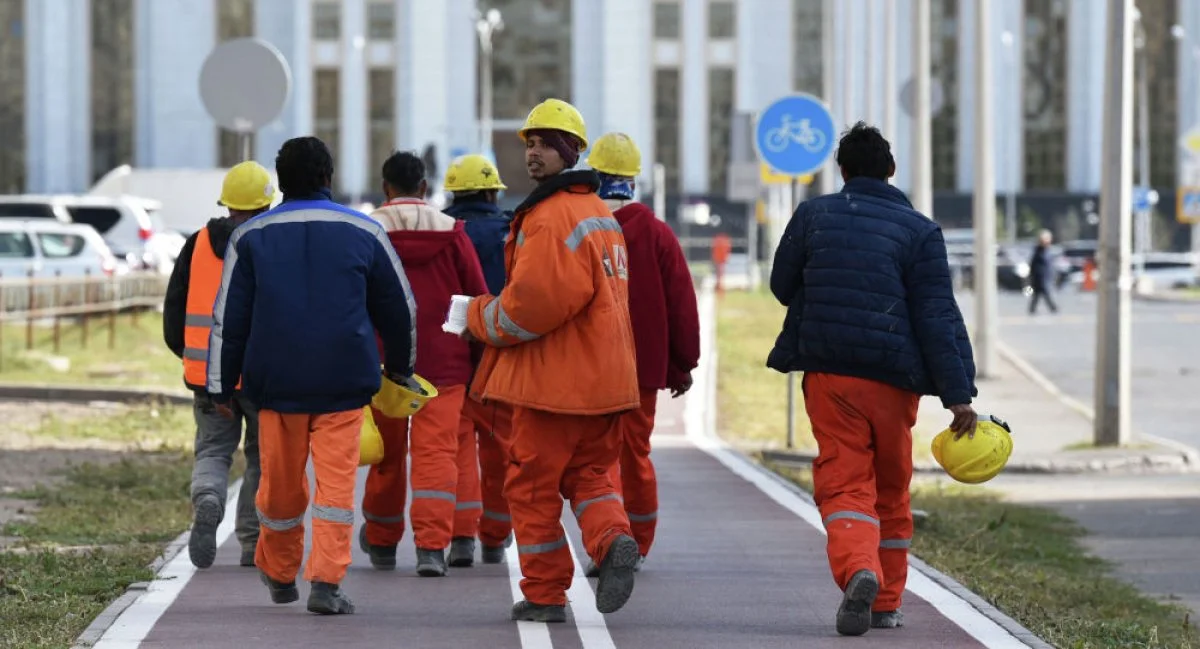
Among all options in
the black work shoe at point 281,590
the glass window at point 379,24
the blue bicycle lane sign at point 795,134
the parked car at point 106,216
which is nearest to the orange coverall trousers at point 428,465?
the black work shoe at point 281,590

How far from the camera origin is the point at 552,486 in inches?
322

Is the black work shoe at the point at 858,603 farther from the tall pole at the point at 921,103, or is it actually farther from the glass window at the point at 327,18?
the glass window at the point at 327,18

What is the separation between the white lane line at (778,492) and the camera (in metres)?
8.32

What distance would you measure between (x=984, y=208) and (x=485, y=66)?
48.8 meters

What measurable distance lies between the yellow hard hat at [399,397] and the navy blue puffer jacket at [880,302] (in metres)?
1.42

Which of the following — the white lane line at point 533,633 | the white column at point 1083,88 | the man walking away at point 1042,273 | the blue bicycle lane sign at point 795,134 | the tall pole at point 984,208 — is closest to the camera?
the white lane line at point 533,633

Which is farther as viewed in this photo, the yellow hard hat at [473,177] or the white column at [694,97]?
the white column at [694,97]

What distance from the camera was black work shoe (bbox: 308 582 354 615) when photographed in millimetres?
8359

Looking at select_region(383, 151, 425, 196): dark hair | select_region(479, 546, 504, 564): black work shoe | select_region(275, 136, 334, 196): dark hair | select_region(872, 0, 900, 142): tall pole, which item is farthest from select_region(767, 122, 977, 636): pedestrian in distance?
select_region(872, 0, 900, 142): tall pole

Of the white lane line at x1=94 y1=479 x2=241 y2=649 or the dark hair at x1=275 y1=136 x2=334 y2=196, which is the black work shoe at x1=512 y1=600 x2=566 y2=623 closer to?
the white lane line at x1=94 y1=479 x2=241 y2=649

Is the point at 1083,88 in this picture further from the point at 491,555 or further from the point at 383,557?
the point at 383,557

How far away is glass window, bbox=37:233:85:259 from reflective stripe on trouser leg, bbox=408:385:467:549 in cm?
2690

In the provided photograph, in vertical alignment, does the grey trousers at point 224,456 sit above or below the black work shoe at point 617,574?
above

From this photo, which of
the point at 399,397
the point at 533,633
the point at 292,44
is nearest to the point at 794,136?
the point at 399,397
